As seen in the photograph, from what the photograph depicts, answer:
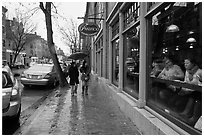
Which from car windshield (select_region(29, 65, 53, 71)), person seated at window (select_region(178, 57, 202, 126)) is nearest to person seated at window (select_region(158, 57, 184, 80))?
person seated at window (select_region(178, 57, 202, 126))

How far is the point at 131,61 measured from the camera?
7340 mm

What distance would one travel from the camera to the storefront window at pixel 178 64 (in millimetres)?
3674

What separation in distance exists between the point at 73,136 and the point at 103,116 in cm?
183

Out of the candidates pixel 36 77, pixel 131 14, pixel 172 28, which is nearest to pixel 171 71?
pixel 172 28

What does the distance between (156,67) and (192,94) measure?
1456mm

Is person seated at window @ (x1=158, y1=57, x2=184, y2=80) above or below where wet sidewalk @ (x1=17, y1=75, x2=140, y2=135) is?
above

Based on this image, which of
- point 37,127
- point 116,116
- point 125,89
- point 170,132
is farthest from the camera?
point 125,89

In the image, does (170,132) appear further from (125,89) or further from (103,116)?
(125,89)

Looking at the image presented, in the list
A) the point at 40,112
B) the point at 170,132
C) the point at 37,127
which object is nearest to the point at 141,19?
the point at 170,132

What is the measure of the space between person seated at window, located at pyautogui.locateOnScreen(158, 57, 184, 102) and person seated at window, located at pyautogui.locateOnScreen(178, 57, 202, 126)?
0.82 ft

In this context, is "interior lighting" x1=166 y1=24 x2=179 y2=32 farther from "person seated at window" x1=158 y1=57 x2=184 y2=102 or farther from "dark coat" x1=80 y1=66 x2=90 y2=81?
"dark coat" x1=80 y1=66 x2=90 y2=81

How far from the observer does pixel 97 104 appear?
8109 millimetres

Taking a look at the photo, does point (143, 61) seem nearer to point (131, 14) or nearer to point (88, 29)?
point (131, 14)

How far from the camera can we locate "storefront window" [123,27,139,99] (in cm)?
654
